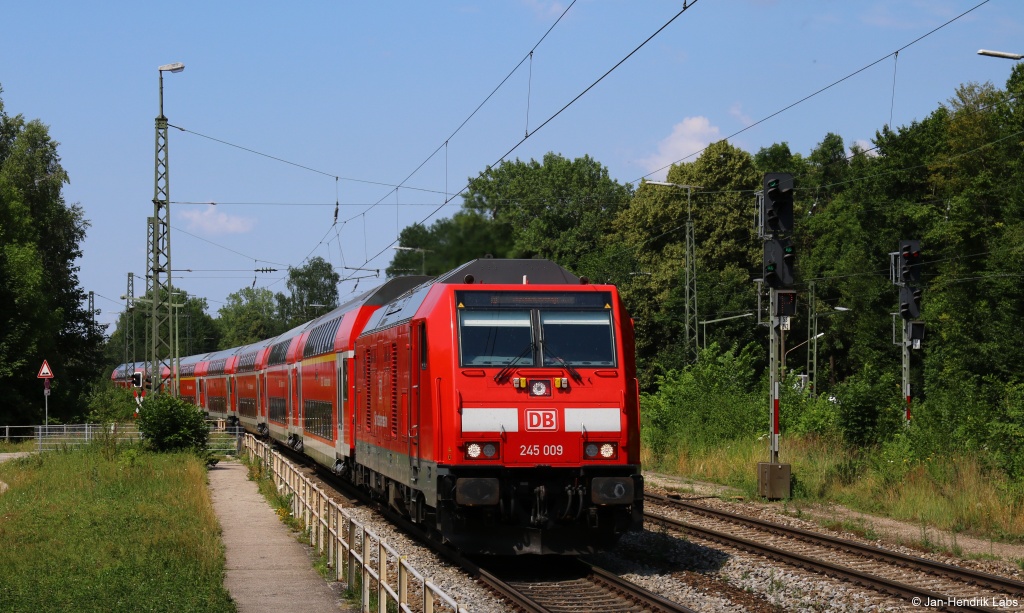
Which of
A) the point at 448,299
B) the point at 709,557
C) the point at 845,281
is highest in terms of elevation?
the point at 845,281

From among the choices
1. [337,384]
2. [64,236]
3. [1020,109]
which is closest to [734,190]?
[1020,109]

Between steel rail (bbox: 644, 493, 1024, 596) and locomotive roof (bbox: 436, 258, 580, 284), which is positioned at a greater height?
locomotive roof (bbox: 436, 258, 580, 284)

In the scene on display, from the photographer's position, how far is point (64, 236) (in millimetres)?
67062

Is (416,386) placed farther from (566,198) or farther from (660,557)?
(566,198)

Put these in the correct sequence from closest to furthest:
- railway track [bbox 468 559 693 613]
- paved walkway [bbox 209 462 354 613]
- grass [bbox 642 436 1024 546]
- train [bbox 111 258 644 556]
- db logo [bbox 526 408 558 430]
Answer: railway track [bbox 468 559 693 613], paved walkway [bbox 209 462 354 613], train [bbox 111 258 644 556], db logo [bbox 526 408 558 430], grass [bbox 642 436 1024 546]

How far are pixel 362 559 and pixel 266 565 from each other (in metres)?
3.05

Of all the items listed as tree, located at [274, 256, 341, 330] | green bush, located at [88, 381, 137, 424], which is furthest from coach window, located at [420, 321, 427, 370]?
tree, located at [274, 256, 341, 330]

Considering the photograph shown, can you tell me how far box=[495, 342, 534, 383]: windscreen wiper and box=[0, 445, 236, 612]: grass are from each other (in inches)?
146

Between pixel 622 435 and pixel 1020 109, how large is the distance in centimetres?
4155

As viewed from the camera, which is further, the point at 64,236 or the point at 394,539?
the point at 64,236

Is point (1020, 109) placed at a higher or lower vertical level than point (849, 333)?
higher

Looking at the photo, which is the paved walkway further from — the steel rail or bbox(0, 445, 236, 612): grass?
the steel rail

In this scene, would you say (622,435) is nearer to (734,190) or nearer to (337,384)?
(337,384)

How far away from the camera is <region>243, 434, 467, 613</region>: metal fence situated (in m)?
9.47
